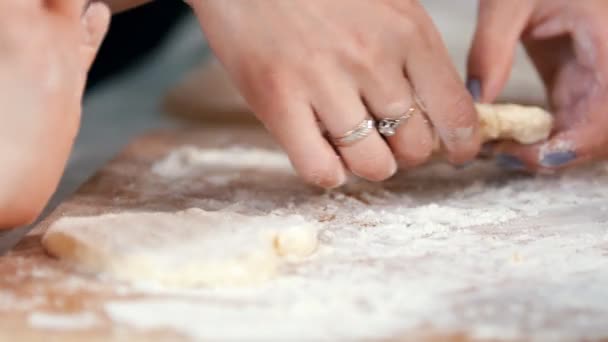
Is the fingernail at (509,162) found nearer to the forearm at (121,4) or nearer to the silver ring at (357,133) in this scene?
the silver ring at (357,133)

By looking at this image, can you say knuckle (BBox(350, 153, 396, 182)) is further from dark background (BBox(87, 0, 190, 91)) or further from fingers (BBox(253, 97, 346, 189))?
dark background (BBox(87, 0, 190, 91))

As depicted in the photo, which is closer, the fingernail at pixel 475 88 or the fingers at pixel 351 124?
the fingers at pixel 351 124

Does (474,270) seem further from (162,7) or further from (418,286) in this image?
(162,7)

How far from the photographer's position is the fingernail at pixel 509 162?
1093mm

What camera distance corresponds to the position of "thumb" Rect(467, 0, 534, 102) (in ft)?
3.45

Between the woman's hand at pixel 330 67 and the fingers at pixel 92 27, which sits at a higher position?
the fingers at pixel 92 27

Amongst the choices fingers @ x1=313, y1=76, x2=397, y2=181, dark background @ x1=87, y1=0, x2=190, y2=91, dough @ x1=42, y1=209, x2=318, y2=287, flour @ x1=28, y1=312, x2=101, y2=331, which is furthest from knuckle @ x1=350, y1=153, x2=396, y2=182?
dark background @ x1=87, y1=0, x2=190, y2=91

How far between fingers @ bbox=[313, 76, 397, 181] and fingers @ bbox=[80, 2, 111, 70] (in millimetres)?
257

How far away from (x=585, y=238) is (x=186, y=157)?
26.0 inches

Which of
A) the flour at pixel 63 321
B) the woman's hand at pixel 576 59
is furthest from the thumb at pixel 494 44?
the flour at pixel 63 321

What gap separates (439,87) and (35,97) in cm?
48

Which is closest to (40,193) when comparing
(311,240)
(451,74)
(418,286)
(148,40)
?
(311,240)

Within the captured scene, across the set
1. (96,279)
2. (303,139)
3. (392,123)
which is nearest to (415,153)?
(392,123)

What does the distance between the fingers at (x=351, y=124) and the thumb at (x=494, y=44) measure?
0.22m
